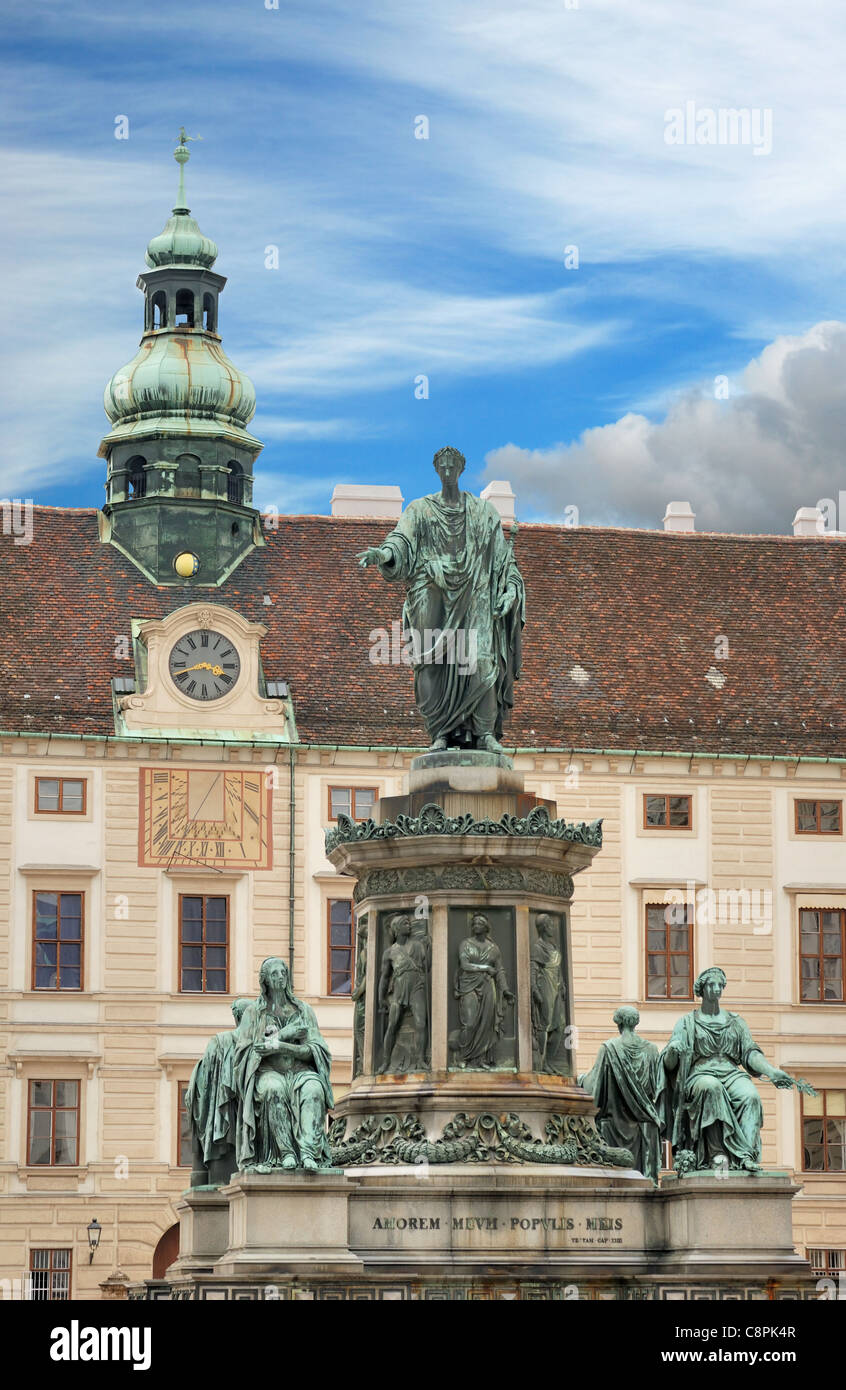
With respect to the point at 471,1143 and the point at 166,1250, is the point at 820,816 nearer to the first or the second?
the point at 166,1250

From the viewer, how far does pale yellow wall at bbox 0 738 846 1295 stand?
168 ft

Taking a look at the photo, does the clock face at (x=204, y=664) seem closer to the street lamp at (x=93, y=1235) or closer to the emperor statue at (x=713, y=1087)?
the street lamp at (x=93, y=1235)

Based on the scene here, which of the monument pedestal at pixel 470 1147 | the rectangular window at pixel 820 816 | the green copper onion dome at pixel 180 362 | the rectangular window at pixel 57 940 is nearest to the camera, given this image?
the monument pedestal at pixel 470 1147

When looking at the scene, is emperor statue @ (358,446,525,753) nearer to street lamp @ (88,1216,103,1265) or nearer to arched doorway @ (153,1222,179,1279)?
street lamp @ (88,1216,103,1265)

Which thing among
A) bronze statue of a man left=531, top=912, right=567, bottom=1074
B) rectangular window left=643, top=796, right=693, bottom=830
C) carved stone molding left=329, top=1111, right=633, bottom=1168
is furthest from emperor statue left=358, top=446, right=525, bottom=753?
rectangular window left=643, top=796, right=693, bottom=830

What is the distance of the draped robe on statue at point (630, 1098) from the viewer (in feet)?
77.4

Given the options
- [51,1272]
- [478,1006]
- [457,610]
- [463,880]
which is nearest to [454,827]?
[463,880]

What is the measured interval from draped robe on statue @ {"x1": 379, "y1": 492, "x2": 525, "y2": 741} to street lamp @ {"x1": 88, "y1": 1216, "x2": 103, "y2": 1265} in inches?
1099

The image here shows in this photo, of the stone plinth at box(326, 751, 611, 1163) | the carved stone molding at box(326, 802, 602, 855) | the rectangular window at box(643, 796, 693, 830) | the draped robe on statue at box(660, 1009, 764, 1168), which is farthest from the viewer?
the rectangular window at box(643, 796, 693, 830)

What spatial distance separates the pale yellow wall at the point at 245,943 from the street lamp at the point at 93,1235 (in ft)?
0.82

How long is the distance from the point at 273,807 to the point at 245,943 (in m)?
2.57

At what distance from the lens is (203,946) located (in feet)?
172

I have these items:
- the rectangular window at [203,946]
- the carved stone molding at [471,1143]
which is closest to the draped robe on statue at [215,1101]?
the carved stone molding at [471,1143]
